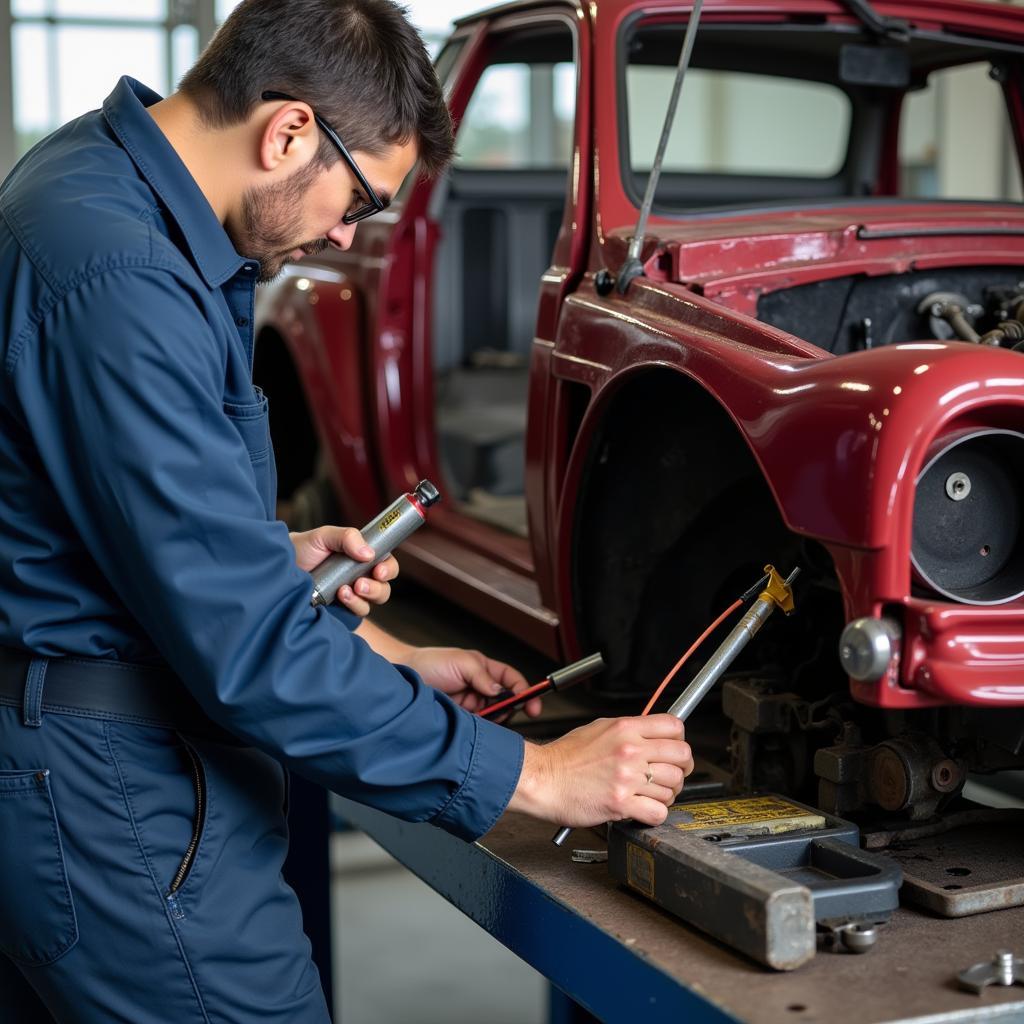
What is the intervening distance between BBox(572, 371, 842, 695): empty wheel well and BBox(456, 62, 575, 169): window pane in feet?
27.6

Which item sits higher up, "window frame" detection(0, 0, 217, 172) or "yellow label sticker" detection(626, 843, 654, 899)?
"window frame" detection(0, 0, 217, 172)

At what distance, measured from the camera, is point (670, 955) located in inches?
63.4

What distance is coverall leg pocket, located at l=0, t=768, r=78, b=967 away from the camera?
1628mm

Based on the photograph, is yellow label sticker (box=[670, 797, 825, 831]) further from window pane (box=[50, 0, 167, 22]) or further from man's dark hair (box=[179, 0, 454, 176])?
window pane (box=[50, 0, 167, 22])

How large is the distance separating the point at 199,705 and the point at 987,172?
26.8 ft

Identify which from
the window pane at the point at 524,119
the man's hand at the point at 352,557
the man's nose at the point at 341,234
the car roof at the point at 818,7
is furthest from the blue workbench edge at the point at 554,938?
the window pane at the point at 524,119

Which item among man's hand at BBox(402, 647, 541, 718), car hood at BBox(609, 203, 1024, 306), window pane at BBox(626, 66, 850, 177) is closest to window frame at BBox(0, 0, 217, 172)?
window pane at BBox(626, 66, 850, 177)

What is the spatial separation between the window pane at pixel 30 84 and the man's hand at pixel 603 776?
777cm

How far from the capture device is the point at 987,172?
8836 millimetres

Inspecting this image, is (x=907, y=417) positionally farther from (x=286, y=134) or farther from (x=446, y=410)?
(x=446, y=410)

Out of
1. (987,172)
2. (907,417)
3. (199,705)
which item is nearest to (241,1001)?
(199,705)

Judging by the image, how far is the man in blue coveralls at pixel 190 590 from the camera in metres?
1.48

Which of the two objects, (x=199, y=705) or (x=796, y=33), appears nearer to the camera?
(x=199, y=705)

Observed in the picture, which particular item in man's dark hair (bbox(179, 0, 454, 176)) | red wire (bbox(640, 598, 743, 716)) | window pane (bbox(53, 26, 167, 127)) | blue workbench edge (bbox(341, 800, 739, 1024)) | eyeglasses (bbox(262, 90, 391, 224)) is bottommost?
blue workbench edge (bbox(341, 800, 739, 1024))
